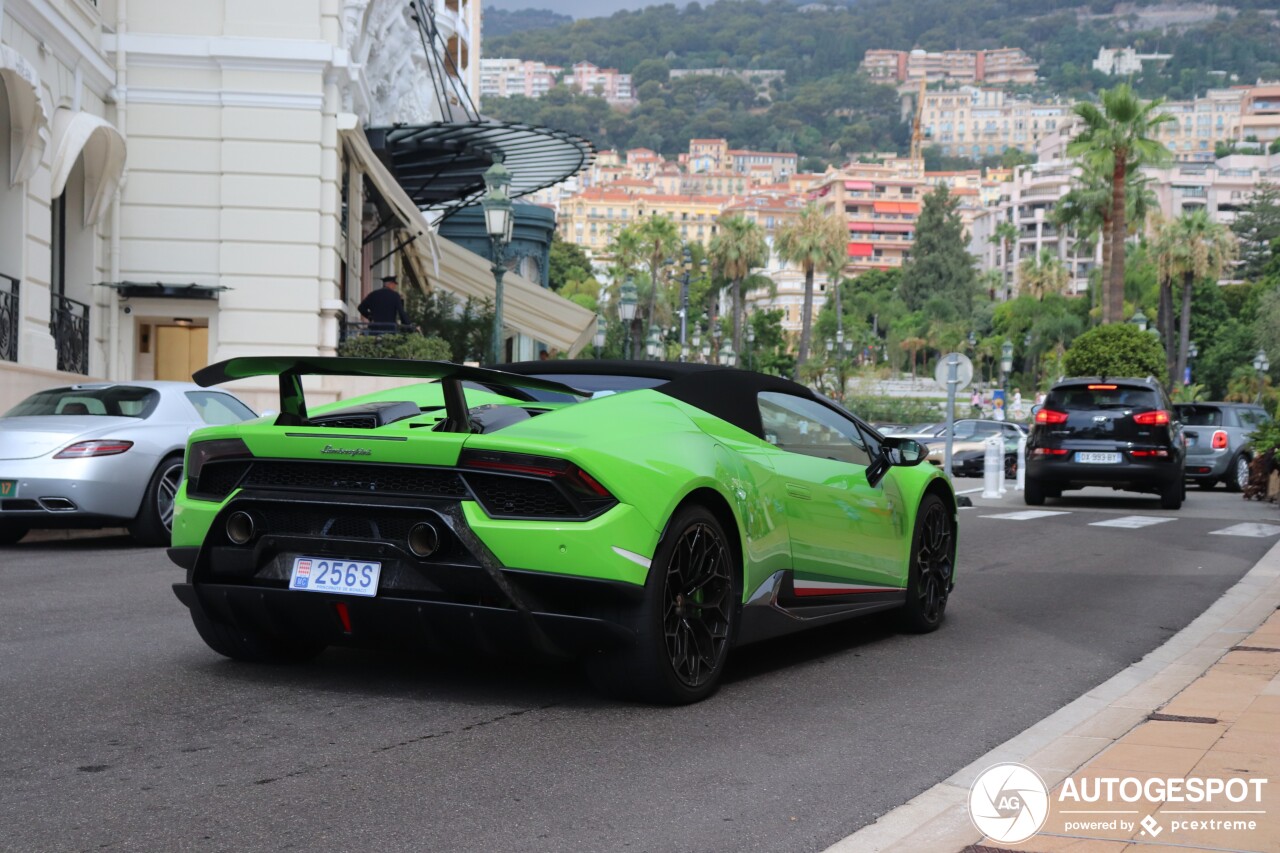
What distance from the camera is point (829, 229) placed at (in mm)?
94188

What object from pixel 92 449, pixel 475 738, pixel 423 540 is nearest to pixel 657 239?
pixel 92 449

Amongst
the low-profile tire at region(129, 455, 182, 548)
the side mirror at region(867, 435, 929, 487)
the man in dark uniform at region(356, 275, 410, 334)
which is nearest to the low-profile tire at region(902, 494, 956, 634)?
the side mirror at region(867, 435, 929, 487)

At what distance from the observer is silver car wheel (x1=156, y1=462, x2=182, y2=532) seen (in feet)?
39.2

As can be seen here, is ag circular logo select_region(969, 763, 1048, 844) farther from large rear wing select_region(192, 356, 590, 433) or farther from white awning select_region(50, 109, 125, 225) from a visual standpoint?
white awning select_region(50, 109, 125, 225)

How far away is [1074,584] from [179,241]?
16396 mm

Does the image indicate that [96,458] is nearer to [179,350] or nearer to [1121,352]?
[179,350]

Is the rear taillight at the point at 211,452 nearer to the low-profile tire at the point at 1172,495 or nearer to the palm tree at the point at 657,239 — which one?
the low-profile tire at the point at 1172,495

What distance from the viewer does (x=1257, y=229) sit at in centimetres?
13975

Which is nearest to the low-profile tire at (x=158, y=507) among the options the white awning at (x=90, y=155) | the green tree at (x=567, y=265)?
the white awning at (x=90, y=155)

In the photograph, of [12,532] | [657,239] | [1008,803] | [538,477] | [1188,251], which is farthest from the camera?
[657,239]

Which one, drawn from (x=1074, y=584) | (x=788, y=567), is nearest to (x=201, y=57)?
(x=1074, y=584)

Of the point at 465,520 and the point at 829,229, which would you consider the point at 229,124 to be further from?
the point at 829,229

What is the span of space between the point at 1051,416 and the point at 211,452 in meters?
16.1

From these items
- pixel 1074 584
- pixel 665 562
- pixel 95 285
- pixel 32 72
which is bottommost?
pixel 1074 584
